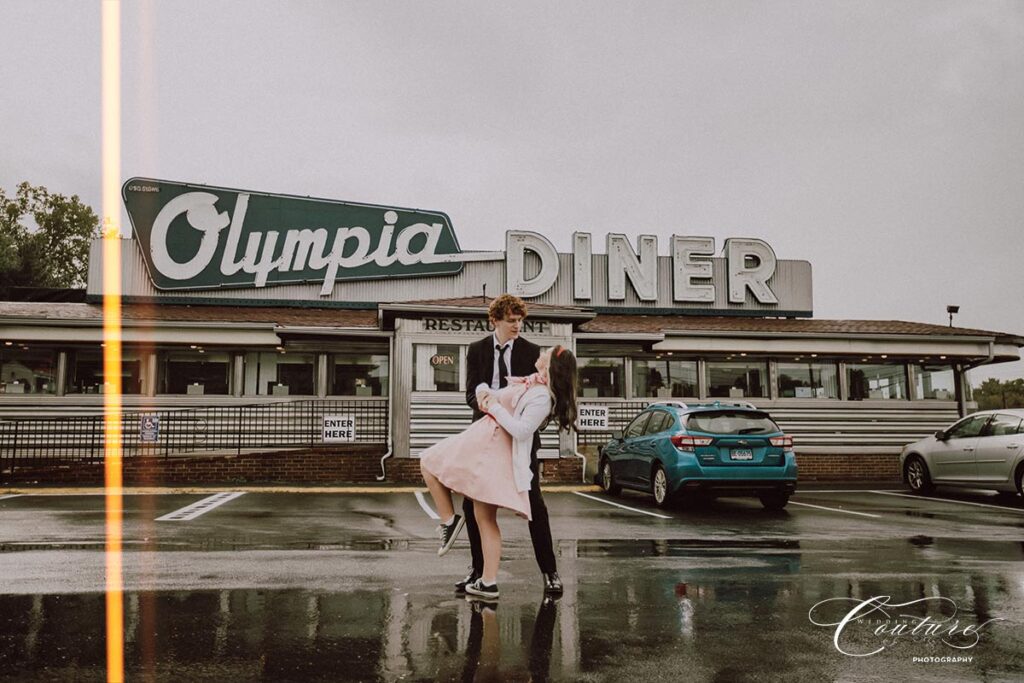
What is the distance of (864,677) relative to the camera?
366cm

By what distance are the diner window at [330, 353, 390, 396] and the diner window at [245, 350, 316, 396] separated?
1.87 feet

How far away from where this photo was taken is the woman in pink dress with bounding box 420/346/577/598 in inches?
193

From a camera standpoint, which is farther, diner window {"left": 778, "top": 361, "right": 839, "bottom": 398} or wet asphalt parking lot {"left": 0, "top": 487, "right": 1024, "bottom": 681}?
diner window {"left": 778, "top": 361, "right": 839, "bottom": 398}

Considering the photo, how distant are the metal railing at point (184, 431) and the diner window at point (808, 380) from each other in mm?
10700

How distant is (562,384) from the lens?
202 inches

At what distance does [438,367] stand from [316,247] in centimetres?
765

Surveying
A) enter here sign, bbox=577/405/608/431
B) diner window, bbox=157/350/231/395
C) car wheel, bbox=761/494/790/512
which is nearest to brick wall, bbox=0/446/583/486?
enter here sign, bbox=577/405/608/431

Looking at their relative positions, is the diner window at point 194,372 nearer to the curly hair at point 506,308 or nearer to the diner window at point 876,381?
the curly hair at point 506,308

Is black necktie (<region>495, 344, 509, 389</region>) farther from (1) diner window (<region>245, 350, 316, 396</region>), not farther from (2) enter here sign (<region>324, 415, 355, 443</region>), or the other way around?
(1) diner window (<region>245, 350, 316, 396</region>)

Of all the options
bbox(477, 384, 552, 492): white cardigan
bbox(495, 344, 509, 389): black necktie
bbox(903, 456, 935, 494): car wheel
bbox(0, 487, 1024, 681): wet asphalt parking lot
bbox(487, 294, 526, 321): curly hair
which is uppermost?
bbox(487, 294, 526, 321): curly hair

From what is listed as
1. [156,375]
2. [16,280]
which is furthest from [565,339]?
[16,280]

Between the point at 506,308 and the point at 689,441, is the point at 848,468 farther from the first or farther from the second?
the point at 506,308

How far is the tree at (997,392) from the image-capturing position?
81.6m

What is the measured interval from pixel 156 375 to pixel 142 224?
5.15 meters
